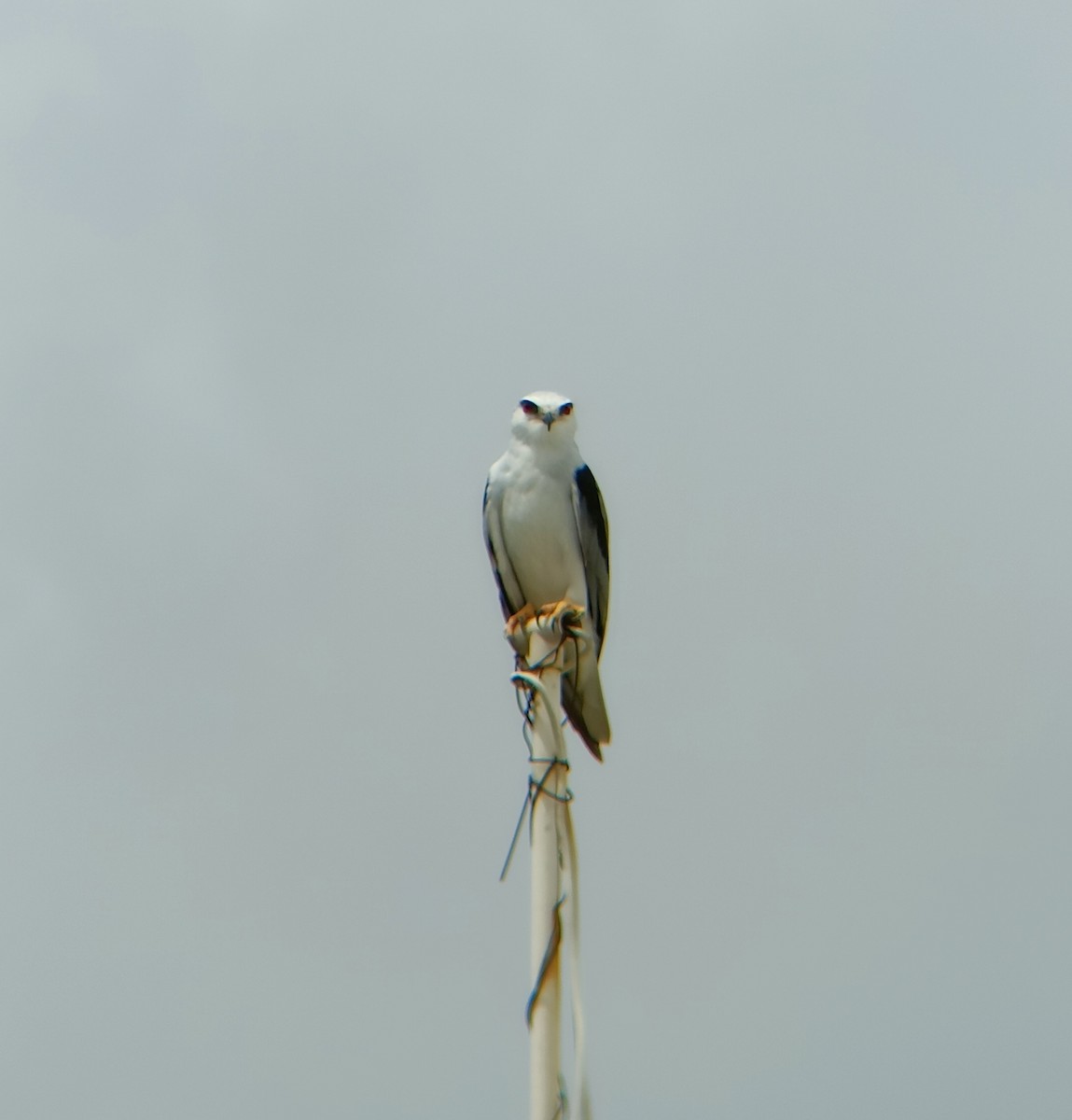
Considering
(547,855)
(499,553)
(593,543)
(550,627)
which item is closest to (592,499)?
(593,543)

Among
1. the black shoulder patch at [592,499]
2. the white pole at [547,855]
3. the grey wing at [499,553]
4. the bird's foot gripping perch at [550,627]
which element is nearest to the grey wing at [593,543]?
the black shoulder patch at [592,499]

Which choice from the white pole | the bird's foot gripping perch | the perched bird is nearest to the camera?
the white pole

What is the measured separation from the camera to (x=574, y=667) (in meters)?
8.26

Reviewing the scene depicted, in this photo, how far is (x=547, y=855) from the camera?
711 centimetres

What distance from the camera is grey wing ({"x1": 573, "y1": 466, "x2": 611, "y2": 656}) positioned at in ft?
38.0

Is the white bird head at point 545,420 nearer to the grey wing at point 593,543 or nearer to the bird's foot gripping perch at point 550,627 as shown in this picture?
the grey wing at point 593,543

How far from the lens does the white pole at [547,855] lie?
6.75m

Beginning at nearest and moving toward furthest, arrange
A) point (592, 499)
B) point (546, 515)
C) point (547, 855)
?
point (547, 855)
point (546, 515)
point (592, 499)

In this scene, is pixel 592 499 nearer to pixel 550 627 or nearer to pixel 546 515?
pixel 546 515

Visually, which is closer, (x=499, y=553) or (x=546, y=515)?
(x=546, y=515)

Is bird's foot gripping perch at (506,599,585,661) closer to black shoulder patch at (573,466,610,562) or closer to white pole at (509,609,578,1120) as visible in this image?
white pole at (509,609,578,1120)

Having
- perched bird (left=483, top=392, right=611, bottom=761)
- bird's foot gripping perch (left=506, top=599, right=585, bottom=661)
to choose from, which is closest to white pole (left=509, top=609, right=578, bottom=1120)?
bird's foot gripping perch (left=506, top=599, right=585, bottom=661)

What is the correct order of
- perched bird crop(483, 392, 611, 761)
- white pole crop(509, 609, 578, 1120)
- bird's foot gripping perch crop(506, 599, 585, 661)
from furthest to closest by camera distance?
perched bird crop(483, 392, 611, 761) → bird's foot gripping perch crop(506, 599, 585, 661) → white pole crop(509, 609, 578, 1120)

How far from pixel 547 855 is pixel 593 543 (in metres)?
4.81
